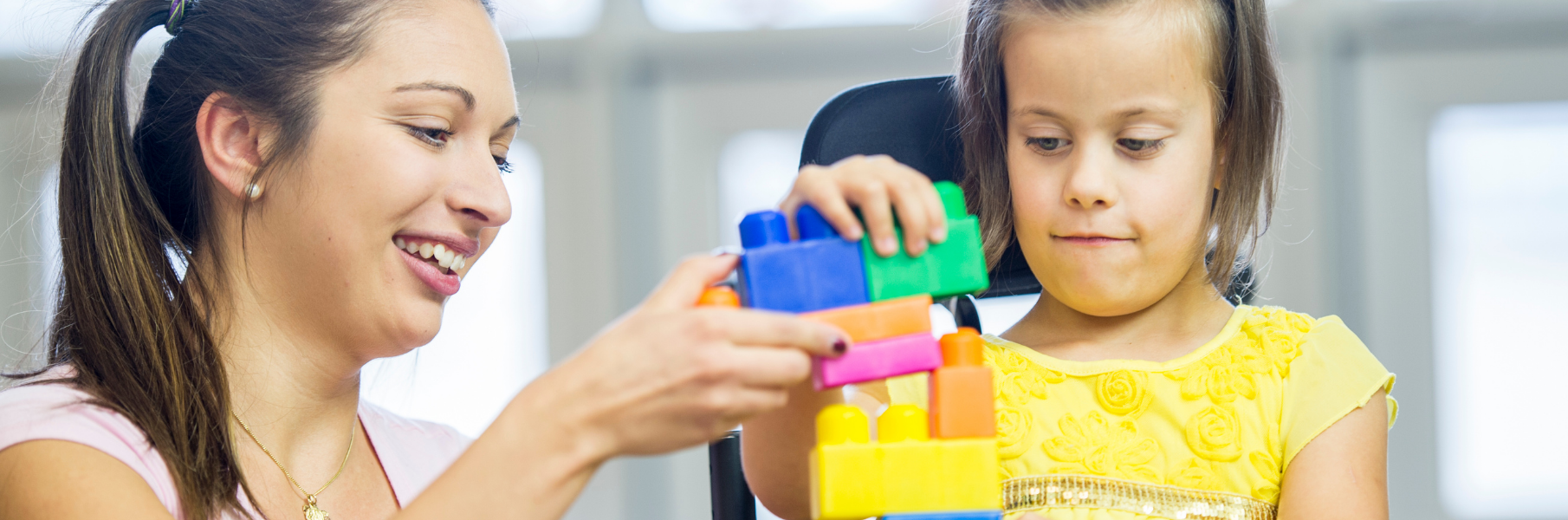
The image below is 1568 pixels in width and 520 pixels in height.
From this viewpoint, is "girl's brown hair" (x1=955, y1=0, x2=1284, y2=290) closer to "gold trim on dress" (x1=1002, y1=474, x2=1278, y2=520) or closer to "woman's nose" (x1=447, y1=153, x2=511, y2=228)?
"gold trim on dress" (x1=1002, y1=474, x2=1278, y2=520)

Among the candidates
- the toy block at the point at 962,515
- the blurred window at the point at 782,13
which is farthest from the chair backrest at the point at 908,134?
the blurred window at the point at 782,13

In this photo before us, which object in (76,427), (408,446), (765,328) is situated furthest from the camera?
(408,446)

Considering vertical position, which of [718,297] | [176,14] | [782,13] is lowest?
[718,297]

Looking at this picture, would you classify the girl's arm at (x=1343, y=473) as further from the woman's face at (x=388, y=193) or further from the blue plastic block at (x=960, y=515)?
the woman's face at (x=388, y=193)

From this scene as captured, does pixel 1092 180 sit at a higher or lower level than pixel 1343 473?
higher

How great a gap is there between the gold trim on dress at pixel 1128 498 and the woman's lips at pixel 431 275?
616mm

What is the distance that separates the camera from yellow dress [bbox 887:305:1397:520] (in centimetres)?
100

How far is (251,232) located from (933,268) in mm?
756

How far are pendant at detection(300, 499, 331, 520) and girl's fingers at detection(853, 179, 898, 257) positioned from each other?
74 centimetres

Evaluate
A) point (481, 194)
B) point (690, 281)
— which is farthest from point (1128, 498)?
point (481, 194)

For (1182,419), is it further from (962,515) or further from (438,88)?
(438,88)

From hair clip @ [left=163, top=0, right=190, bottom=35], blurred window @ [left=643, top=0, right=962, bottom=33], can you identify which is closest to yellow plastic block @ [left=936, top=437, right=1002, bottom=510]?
hair clip @ [left=163, top=0, right=190, bottom=35]

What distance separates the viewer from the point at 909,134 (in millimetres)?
1238

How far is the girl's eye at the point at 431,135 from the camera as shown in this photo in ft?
3.54
